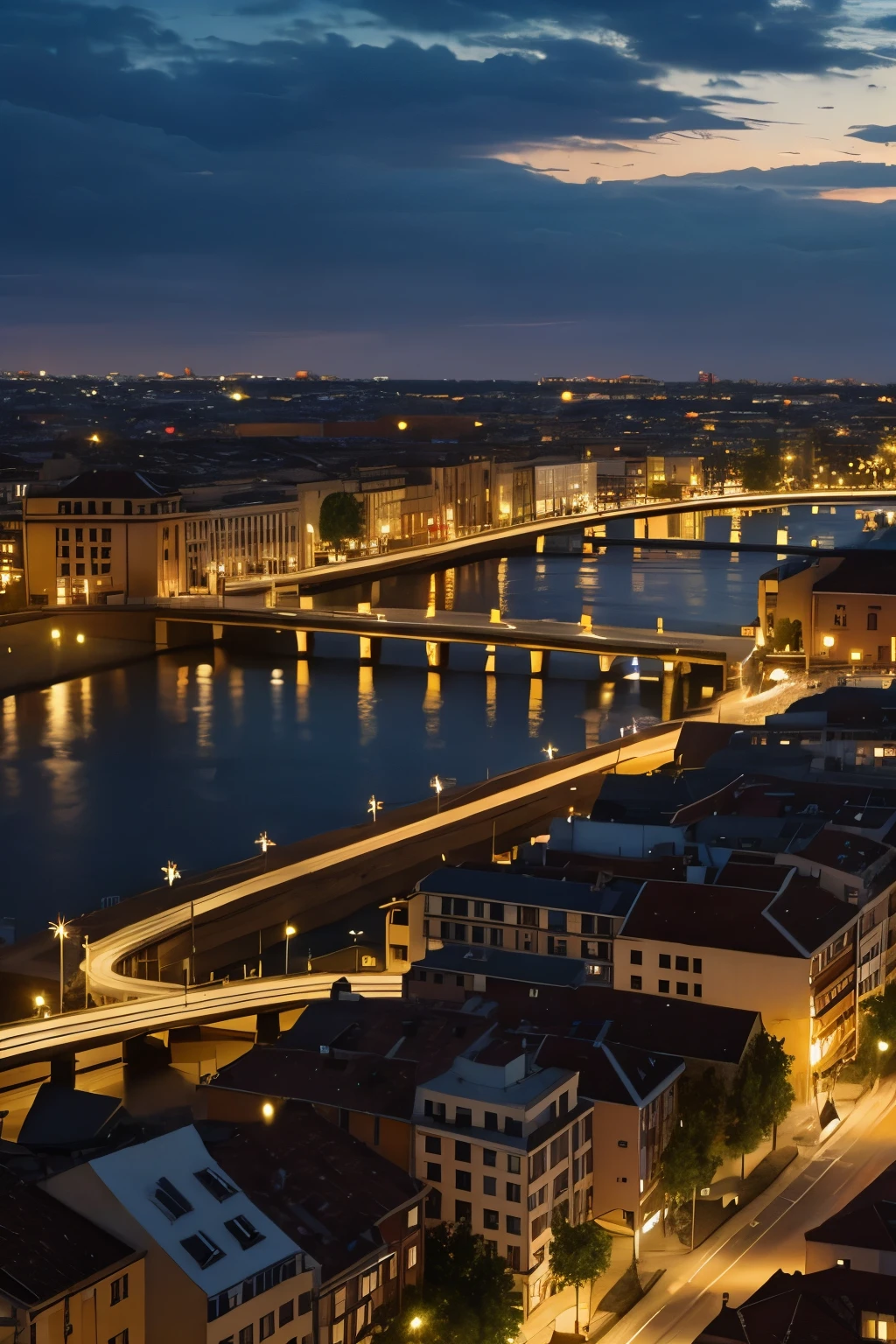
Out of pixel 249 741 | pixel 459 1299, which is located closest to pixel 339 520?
pixel 249 741

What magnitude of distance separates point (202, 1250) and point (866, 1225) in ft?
4.46

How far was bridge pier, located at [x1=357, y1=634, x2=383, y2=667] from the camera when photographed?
15.9m

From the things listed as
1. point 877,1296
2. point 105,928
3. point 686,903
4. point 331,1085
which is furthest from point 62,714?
point 877,1296

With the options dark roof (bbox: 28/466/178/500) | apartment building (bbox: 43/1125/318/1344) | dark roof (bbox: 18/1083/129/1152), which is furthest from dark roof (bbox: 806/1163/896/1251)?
dark roof (bbox: 28/466/178/500)

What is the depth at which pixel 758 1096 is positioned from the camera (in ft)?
16.2

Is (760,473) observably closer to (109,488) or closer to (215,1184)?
(109,488)

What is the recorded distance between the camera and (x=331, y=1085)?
14.9ft

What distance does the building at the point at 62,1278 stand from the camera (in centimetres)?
346

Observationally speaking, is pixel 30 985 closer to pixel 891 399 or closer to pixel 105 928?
pixel 105 928

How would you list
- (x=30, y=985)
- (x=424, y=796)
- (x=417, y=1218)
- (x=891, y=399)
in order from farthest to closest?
1. (x=891, y=399)
2. (x=424, y=796)
3. (x=30, y=985)
4. (x=417, y=1218)

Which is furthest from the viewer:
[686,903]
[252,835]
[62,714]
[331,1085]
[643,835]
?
[62,714]

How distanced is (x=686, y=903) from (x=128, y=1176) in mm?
2454

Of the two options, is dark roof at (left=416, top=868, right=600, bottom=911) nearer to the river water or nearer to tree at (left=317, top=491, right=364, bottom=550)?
the river water

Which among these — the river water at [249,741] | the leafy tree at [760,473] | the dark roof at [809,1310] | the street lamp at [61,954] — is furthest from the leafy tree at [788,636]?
the leafy tree at [760,473]
